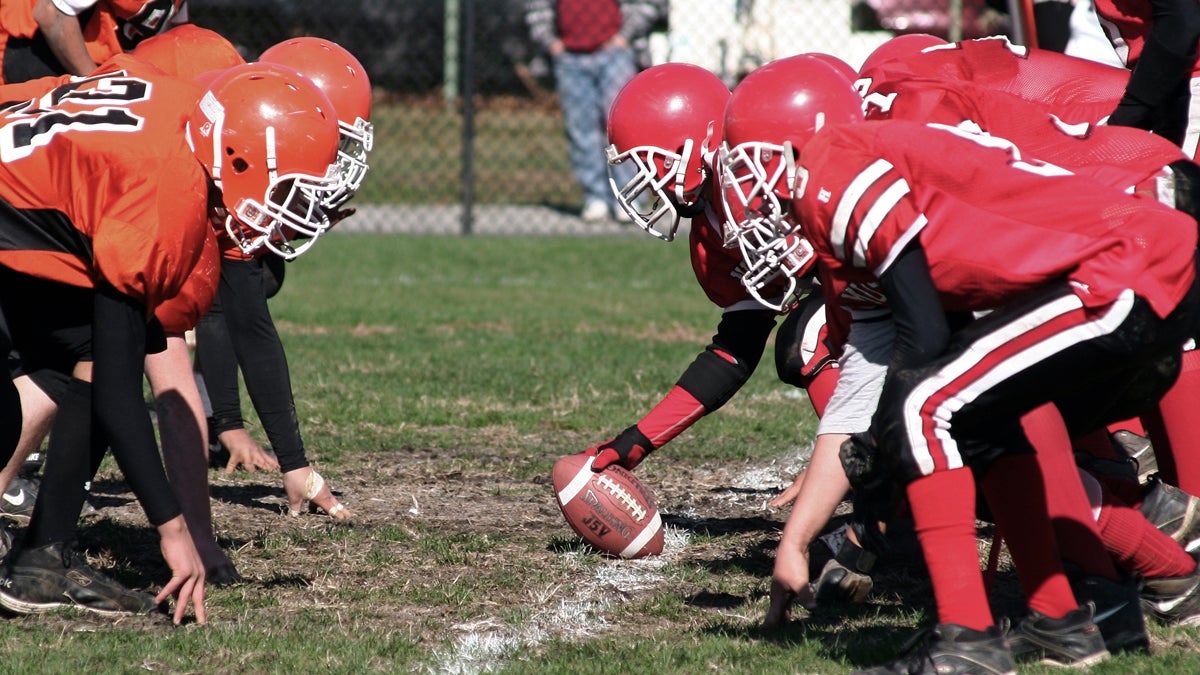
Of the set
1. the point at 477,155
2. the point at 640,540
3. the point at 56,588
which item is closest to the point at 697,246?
the point at 640,540

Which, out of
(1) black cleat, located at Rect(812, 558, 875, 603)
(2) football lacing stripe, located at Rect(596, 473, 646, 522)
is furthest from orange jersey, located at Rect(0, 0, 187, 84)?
(1) black cleat, located at Rect(812, 558, 875, 603)

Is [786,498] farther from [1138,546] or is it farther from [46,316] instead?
[46,316]

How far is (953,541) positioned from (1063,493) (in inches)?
19.4

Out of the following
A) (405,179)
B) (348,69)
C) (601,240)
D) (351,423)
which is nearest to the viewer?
(348,69)

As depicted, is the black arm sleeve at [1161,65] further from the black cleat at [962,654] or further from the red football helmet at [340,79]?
the red football helmet at [340,79]

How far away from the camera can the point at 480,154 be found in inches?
647

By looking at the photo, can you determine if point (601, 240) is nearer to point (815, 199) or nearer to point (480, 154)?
point (480, 154)

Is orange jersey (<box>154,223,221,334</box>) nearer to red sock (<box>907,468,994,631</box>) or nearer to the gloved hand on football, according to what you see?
the gloved hand on football

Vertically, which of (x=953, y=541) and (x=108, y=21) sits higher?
(x=108, y=21)

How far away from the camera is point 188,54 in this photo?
4672 mm

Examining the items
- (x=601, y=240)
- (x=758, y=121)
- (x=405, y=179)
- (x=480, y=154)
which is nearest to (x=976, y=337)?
(x=758, y=121)

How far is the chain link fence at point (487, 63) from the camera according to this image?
523 inches

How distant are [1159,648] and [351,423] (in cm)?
365

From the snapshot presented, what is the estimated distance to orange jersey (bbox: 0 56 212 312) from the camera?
329 cm
